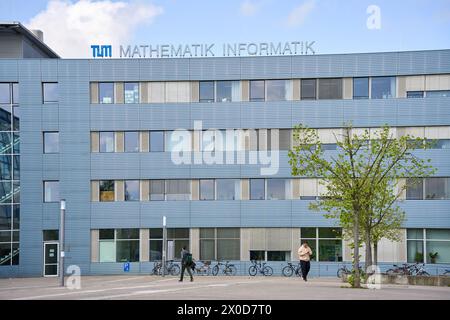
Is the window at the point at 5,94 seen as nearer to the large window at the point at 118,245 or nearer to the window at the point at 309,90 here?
the large window at the point at 118,245

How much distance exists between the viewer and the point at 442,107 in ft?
168

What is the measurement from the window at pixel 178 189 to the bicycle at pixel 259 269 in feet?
19.6

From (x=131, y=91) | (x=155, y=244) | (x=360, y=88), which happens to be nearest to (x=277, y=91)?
(x=360, y=88)

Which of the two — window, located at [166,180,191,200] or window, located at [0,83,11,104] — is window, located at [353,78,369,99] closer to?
window, located at [166,180,191,200]

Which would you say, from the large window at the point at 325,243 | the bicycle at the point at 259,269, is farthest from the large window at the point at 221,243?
the large window at the point at 325,243

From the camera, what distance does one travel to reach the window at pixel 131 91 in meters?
53.2

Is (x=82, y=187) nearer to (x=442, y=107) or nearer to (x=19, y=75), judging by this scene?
(x=19, y=75)

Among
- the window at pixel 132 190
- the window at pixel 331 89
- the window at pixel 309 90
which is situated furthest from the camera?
the window at pixel 132 190

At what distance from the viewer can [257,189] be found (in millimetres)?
52500

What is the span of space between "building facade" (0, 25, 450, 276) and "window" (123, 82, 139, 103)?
0.30ft

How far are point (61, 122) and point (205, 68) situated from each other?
391 inches
